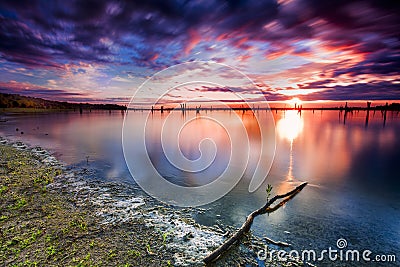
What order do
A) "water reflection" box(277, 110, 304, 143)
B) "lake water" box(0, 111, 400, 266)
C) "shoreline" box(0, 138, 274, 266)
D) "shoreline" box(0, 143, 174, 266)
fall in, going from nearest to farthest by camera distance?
1. "shoreline" box(0, 143, 174, 266)
2. "shoreline" box(0, 138, 274, 266)
3. "lake water" box(0, 111, 400, 266)
4. "water reflection" box(277, 110, 304, 143)

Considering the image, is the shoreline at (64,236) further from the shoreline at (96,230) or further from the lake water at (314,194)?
the lake water at (314,194)

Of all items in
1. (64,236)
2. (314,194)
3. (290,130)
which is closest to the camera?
(64,236)

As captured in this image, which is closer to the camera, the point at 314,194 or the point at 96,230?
the point at 96,230

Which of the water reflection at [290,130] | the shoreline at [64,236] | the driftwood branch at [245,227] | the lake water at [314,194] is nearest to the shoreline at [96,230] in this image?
the shoreline at [64,236]

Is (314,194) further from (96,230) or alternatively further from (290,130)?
(290,130)

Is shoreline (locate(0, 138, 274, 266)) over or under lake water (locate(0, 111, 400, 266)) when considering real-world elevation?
over

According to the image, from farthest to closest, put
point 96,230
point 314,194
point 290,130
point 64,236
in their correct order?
point 290,130
point 314,194
point 96,230
point 64,236

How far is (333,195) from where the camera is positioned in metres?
10.6

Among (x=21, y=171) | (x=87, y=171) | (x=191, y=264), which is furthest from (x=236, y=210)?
(x=21, y=171)

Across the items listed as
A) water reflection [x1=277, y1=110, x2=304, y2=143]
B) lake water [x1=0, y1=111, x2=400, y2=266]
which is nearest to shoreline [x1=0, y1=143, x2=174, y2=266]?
lake water [x1=0, y1=111, x2=400, y2=266]

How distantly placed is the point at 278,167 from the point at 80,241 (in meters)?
14.1

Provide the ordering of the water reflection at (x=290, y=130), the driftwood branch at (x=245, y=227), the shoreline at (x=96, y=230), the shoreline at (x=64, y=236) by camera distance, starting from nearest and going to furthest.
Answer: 1. the shoreline at (x=64, y=236)
2. the shoreline at (x=96, y=230)
3. the driftwood branch at (x=245, y=227)
4. the water reflection at (x=290, y=130)

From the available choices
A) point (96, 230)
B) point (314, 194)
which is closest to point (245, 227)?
point (96, 230)

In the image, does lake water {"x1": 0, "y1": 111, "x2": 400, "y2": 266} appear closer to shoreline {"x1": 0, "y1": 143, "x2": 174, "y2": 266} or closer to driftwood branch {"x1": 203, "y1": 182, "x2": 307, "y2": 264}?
driftwood branch {"x1": 203, "y1": 182, "x2": 307, "y2": 264}
